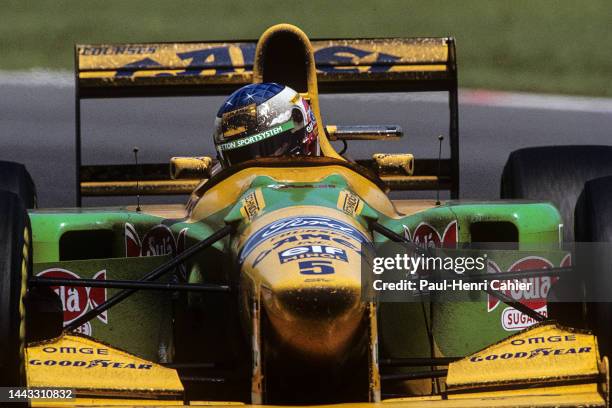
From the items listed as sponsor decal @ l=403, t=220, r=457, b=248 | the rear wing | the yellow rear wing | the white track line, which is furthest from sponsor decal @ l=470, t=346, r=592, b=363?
the white track line

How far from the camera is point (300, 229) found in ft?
19.0

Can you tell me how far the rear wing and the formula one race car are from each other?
1.03m

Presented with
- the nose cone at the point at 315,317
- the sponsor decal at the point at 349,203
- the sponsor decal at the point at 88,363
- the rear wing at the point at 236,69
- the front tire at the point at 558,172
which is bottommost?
the sponsor decal at the point at 88,363

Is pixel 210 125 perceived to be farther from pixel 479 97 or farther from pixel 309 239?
pixel 309 239

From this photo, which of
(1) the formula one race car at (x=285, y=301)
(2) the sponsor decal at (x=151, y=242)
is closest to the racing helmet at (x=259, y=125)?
(1) the formula one race car at (x=285, y=301)

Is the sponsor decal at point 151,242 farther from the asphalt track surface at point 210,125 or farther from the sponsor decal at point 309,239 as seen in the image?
the asphalt track surface at point 210,125

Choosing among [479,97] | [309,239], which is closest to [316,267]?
[309,239]

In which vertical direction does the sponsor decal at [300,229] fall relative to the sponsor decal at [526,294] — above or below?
above

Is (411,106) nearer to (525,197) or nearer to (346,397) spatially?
(525,197)

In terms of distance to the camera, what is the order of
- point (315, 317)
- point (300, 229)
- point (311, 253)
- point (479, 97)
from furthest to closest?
point (479, 97), point (300, 229), point (311, 253), point (315, 317)

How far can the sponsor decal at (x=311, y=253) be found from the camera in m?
5.55

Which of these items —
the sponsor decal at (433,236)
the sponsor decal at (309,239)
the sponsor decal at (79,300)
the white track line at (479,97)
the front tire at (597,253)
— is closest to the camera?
the sponsor decal at (309,239)

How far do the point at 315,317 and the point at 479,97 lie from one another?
12.0 metres

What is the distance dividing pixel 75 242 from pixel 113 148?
797cm
